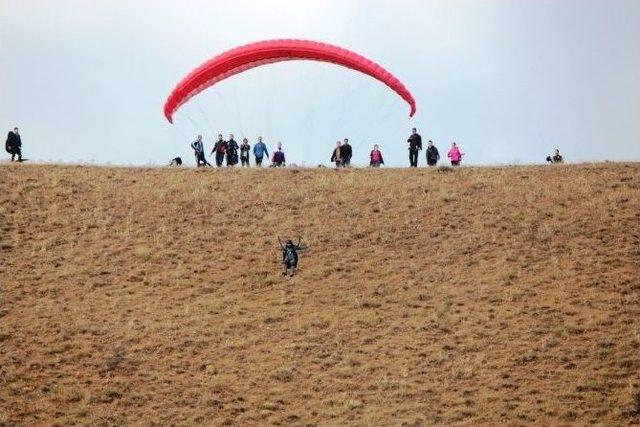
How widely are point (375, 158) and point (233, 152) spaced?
5.31m

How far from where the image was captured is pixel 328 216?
39.8 metres

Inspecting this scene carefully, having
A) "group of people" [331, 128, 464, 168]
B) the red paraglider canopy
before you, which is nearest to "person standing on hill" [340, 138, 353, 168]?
"group of people" [331, 128, 464, 168]

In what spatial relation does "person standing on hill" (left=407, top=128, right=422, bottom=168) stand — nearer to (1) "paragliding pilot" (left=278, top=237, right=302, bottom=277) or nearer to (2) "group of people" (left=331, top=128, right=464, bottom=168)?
(2) "group of people" (left=331, top=128, right=464, bottom=168)

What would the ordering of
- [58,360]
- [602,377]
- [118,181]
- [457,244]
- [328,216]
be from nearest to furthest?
[602,377]
[58,360]
[457,244]
[328,216]
[118,181]

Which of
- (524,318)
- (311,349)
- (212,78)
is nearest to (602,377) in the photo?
(524,318)

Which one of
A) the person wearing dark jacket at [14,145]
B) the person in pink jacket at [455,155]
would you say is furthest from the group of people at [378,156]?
the person wearing dark jacket at [14,145]

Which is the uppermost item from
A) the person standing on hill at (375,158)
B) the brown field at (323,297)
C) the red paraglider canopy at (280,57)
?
the red paraglider canopy at (280,57)

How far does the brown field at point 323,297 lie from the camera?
2820 centimetres

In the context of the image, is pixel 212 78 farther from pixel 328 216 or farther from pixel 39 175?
pixel 39 175

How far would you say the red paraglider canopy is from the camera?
3672 cm

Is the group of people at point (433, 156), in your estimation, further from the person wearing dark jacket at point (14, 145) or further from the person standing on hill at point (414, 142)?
the person wearing dark jacket at point (14, 145)

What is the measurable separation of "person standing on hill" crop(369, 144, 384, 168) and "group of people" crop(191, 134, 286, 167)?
330cm

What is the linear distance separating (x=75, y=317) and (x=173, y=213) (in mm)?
8280

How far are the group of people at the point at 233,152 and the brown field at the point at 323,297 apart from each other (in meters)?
0.67
